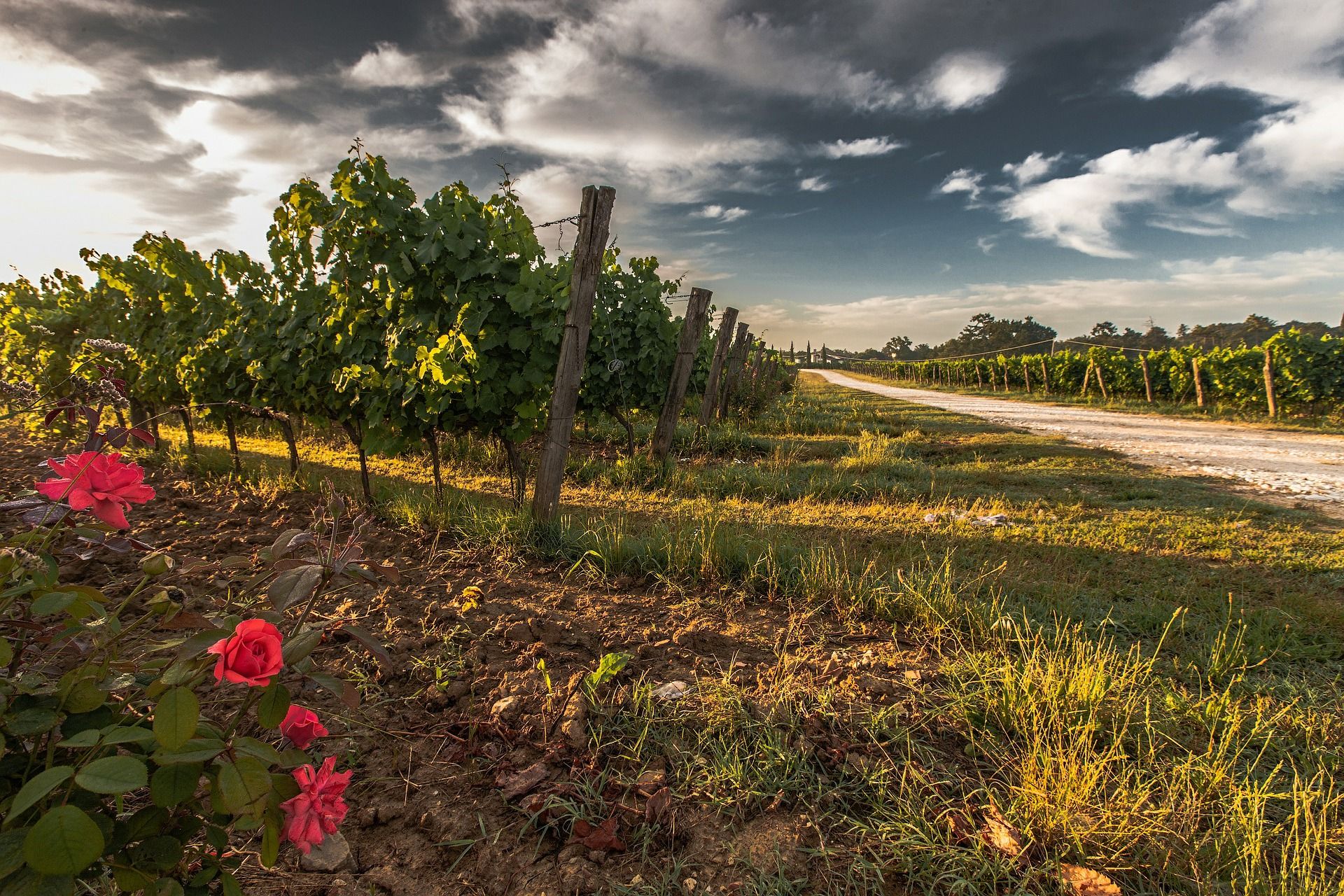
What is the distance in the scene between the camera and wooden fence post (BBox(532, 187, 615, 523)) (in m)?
4.44

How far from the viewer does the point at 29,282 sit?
11727 mm

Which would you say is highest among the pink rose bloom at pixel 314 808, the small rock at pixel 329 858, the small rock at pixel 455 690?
the pink rose bloom at pixel 314 808

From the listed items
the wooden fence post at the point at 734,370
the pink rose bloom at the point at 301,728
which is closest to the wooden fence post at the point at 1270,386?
the wooden fence post at the point at 734,370

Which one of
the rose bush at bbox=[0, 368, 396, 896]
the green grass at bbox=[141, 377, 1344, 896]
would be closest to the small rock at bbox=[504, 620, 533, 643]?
the green grass at bbox=[141, 377, 1344, 896]

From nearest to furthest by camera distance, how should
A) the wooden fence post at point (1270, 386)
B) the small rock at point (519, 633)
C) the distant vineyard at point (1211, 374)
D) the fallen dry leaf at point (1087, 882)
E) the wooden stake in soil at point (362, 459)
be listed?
the fallen dry leaf at point (1087, 882) → the small rock at point (519, 633) → the wooden stake in soil at point (362, 459) → the wooden fence post at point (1270, 386) → the distant vineyard at point (1211, 374)

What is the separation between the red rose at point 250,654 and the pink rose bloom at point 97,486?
1.08ft

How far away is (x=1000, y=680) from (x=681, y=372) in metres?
5.94

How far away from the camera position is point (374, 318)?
217 inches

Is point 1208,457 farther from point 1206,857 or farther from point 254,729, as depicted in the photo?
point 254,729

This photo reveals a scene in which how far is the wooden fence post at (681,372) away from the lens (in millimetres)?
8031

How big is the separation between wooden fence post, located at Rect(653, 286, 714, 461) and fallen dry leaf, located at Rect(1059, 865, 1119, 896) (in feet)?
20.9

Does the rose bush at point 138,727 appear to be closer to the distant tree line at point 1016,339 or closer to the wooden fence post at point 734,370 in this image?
the wooden fence post at point 734,370

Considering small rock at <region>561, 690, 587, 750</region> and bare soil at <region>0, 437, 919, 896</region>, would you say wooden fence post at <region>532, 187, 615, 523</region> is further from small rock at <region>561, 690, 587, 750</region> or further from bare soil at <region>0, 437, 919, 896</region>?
small rock at <region>561, 690, 587, 750</region>

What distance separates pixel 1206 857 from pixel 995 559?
107 inches
